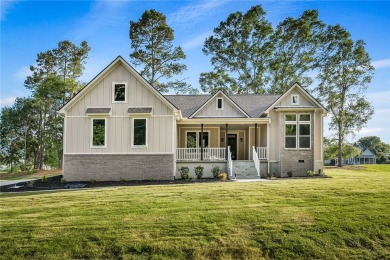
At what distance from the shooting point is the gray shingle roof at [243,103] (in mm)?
20384

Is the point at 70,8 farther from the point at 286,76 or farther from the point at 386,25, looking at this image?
the point at 286,76

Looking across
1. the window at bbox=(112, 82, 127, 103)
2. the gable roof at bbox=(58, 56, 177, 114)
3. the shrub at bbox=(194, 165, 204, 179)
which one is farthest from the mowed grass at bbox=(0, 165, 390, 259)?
the window at bbox=(112, 82, 127, 103)

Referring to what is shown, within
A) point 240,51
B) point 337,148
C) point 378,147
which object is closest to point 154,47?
point 240,51

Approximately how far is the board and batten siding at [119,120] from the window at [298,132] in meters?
7.20

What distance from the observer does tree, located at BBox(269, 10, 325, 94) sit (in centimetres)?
3198

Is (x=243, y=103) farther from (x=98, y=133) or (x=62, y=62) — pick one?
(x=62, y=62)

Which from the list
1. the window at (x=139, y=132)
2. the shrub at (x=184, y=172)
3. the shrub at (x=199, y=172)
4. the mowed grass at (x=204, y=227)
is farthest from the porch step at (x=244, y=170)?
the mowed grass at (x=204, y=227)

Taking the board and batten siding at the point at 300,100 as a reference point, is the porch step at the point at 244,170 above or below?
below

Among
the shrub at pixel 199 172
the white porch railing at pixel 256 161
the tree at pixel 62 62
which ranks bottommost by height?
the shrub at pixel 199 172

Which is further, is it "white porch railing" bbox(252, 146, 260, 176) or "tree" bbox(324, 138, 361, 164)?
"tree" bbox(324, 138, 361, 164)

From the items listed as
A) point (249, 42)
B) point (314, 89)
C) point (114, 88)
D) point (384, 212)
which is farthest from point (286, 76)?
point (384, 212)

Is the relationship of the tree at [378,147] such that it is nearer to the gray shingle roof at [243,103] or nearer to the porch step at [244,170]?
the gray shingle roof at [243,103]

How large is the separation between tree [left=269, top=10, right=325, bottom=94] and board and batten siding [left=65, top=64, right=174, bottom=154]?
20.0m

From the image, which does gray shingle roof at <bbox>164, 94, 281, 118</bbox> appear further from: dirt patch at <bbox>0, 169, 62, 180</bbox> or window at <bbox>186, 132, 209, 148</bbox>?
dirt patch at <bbox>0, 169, 62, 180</bbox>
